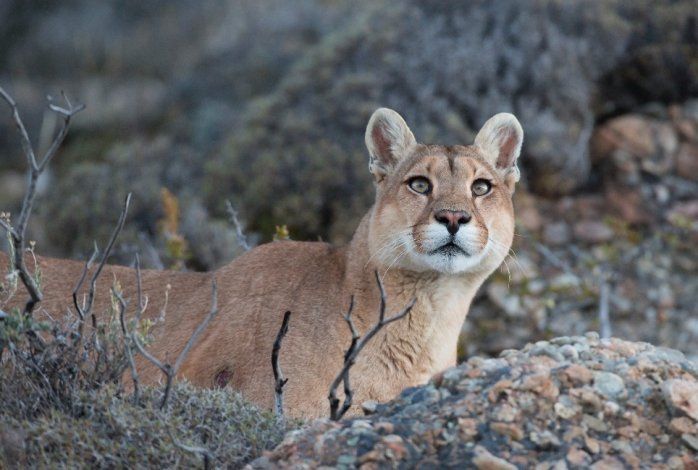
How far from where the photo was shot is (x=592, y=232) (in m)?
12.8

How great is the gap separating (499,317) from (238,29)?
8.65m

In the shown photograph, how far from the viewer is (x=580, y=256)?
11844mm

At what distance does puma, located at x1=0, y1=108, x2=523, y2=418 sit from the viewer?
6.25 meters

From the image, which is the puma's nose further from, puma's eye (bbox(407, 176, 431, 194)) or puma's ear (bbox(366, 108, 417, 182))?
puma's ear (bbox(366, 108, 417, 182))

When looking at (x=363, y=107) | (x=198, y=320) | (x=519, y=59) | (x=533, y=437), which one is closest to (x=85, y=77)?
(x=363, y=107)

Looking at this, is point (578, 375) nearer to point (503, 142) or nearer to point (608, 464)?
point (608, 464)

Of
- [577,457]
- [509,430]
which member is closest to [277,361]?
[509,430]

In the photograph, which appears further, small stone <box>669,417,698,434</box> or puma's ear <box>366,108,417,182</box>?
puma's ear <box>366,108,417,182</box>

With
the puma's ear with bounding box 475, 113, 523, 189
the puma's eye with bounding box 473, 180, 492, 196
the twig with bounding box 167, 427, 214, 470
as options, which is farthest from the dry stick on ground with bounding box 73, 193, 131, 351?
the puma's ear with bounding box 475, 113, 523, 189

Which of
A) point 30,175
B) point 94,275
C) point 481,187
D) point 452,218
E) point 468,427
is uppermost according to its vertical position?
point 30,175

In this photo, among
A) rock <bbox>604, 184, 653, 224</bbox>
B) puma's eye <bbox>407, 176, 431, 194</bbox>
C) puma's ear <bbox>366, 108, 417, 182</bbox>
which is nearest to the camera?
puma's eye <bbox>407, 176, 431, 194</bbox>

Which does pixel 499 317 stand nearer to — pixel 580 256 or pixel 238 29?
pixel 580 256

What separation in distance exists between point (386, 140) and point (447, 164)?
2.48 feet

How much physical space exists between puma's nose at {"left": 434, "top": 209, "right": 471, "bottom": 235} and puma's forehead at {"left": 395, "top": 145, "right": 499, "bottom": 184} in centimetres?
48
